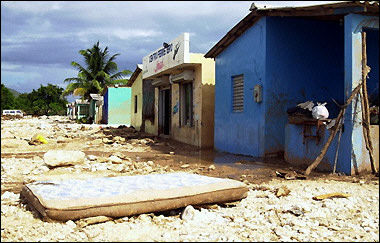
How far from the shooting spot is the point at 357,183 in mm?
6379

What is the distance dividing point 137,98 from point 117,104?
6750 millimetres

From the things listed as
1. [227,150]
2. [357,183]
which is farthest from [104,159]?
[357,183]

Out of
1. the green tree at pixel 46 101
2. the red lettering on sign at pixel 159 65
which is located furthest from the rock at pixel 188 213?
the green tree at pixel 46 101

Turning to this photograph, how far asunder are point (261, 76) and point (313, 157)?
8.36 feet

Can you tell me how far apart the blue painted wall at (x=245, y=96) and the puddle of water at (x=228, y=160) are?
0.34m

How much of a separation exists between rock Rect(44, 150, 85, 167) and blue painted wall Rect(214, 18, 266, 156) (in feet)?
13.9

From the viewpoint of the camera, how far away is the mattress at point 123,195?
14.2 feet

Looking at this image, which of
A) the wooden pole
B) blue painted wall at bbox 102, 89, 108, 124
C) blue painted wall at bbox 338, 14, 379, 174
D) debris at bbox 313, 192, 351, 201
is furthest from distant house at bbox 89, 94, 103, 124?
debris at bbox 313, 192, 351, 201

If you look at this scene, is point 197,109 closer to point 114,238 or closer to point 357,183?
point 357,183

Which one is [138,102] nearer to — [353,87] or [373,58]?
[373,58]

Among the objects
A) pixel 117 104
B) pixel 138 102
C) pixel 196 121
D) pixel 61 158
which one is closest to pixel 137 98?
pixel 138 102

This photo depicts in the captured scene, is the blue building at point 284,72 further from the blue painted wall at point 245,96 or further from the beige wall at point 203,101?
the beige wall at point 203,101

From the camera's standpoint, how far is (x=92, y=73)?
35.5 meters

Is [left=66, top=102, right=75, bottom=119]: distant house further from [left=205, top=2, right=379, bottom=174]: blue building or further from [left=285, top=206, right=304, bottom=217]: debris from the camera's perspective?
[left=285, top=206, right=304, bottom=217]: debris
